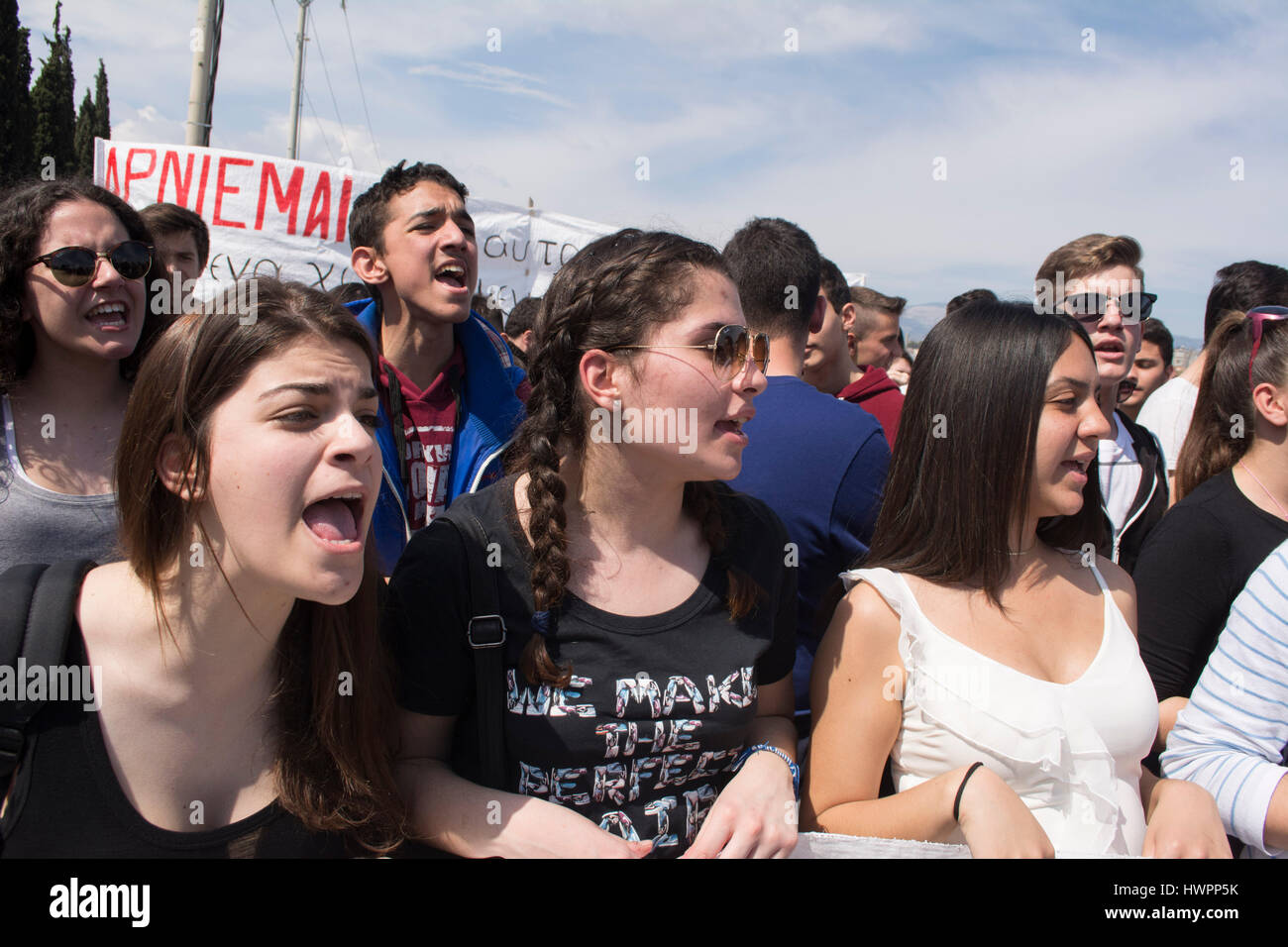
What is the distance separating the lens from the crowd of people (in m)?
1.66

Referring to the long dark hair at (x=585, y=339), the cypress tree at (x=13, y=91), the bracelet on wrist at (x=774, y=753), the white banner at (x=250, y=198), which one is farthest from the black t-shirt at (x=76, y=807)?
the cypress tree at (x=13, y=91)

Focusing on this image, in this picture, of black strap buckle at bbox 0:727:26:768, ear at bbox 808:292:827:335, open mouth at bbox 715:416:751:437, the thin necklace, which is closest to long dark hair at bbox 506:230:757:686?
open mouth at bbox 715:416:751:437

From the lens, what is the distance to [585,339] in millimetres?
2145

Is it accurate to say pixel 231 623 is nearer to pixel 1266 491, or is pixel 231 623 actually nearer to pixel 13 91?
pixel 1266 491

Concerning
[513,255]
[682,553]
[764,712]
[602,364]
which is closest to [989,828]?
[764,712]

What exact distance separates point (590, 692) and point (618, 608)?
20 cm

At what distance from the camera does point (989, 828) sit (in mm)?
1822

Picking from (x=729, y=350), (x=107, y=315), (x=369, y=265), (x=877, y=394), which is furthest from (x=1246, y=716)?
(x=369, y=265)

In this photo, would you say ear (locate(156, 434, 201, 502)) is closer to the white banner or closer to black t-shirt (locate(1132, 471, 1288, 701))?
black t-shirt (locate(1132, 471, 1288, 701))

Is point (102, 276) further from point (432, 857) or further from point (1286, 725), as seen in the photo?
point (1286, 725)

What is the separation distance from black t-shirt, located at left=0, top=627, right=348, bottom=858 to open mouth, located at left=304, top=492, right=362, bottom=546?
46cm

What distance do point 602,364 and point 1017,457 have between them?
3.50 ft

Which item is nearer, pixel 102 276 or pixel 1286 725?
pixel 1286 725
